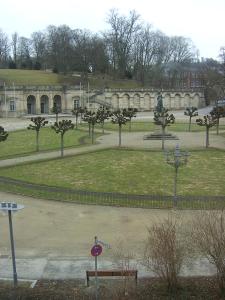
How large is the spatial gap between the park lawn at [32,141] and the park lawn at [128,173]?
6220 millimetres

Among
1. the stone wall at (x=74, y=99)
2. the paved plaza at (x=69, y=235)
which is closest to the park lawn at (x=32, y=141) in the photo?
the paved plaza at (x=69, y=235)

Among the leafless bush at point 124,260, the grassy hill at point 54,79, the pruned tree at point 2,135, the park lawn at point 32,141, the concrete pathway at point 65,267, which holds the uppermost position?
the grassy hill at point 54,79

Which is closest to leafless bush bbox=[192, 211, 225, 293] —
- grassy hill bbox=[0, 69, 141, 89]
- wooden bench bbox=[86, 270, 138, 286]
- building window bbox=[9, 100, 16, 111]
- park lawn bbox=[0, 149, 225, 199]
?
wooden bench bbox=[86, 270, 138, 286]

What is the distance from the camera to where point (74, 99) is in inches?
3701

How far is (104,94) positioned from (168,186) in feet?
231

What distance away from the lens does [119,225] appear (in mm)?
19844

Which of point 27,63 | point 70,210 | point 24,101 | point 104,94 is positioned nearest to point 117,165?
point 70,210

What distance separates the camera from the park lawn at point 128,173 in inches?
1041

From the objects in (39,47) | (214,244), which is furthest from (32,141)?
(39,47)

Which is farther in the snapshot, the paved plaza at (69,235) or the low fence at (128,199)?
the low fence at (128,199)

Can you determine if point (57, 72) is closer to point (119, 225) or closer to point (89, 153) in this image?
point (89, 153)

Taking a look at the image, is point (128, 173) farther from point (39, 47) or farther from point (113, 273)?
point (39, 47)

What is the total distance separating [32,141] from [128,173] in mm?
19403

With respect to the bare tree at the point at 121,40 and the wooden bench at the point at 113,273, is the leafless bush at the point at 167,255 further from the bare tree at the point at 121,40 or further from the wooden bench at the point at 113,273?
the bare tree at the point at 121,40
